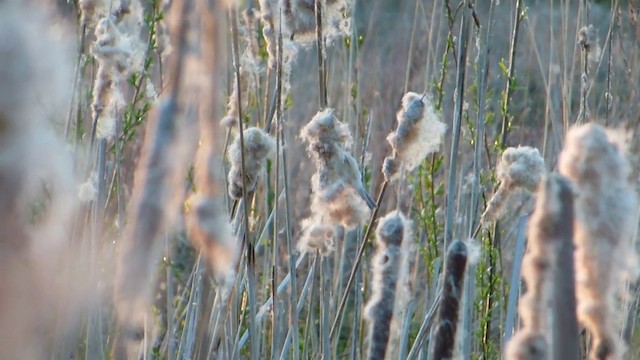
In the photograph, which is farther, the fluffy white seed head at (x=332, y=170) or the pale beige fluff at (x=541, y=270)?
the fluffy white seed head at (x=332, y=170)

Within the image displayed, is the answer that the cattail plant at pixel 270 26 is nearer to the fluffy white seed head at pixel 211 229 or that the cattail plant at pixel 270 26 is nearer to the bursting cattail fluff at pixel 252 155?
the bursting cattail fluff at pixel 252 155

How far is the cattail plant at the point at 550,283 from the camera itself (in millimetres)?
559

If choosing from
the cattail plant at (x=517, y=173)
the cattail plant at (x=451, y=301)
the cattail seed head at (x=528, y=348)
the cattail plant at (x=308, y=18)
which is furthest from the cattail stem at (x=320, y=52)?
the cattail seed head at (x=528, y=348)

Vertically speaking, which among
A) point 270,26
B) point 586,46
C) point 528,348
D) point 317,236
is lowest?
point 528,348

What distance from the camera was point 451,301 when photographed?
67 cm

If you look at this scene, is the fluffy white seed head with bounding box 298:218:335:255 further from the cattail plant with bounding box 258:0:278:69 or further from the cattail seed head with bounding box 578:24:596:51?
the cattail seed head with bounding box 578:24:596:51

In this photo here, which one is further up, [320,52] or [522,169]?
[320,52]

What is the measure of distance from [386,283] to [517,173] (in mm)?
318

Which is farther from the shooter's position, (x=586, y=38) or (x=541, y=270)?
(x=586, y=38)

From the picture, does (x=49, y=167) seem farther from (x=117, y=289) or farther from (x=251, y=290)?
(x=251, y=290)

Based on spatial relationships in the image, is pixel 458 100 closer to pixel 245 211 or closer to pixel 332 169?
pixel 332 169

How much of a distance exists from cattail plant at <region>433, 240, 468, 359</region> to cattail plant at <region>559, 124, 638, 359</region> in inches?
3.4

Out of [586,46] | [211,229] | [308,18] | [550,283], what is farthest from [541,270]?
[586,46]

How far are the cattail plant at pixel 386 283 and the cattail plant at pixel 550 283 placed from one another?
0.22 meters
